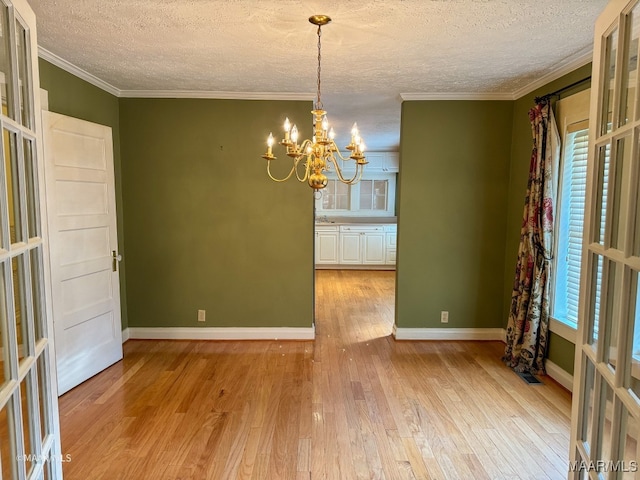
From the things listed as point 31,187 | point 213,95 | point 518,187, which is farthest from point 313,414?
point 213,95

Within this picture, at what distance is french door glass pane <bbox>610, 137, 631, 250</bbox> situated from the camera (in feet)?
3.70

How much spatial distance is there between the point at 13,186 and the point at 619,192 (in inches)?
70.3

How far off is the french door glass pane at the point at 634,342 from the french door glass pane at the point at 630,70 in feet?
1.52

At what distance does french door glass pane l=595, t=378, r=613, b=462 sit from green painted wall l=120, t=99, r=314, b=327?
2991mm

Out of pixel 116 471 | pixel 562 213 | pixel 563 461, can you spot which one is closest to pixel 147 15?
pixel 116 471

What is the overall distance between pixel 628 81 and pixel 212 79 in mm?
3036

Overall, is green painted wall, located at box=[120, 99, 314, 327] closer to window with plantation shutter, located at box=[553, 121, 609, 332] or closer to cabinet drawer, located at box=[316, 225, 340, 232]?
window with plantation shutter, located at box=[553, 121, 609, 332]

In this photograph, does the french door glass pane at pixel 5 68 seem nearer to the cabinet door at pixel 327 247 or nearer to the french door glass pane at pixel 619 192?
the french door glass pane at pixel 619 192

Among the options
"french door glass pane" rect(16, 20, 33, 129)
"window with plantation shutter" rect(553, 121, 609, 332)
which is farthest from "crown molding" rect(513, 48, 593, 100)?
"french door glass pane" rect(16, 20, 33, 129)

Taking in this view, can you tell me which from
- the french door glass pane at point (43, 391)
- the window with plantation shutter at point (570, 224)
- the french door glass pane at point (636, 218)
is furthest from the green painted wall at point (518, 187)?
the french door glass pane at point (43, 391)

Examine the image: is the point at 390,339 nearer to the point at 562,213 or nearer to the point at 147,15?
the point at 562,213

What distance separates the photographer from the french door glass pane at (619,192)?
1.13 meters

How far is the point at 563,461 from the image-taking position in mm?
2219

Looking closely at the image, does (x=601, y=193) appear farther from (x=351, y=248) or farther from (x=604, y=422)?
(x=351, y=248)
